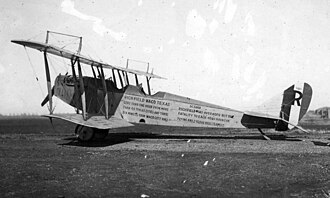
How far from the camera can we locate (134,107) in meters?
15.1

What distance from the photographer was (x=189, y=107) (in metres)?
14.5

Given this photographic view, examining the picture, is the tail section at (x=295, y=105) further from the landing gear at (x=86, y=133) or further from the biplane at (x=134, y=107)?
the landing gear at (x=86, y=133)

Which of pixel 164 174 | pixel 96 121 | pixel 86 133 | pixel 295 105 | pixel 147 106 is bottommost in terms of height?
A: pixel 164 174

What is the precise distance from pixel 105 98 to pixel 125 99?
121 centimetres

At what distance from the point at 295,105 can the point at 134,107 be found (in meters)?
7.48

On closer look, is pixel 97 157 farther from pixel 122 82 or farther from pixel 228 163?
pixel 122 82

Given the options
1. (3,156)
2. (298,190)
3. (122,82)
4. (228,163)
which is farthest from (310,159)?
(122,82)

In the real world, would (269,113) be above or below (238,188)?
above

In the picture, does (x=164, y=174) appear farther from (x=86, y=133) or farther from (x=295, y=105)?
(x=295, y=105)

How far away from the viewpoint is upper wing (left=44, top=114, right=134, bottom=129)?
40.5ft

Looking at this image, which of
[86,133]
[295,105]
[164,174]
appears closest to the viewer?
[164,174]

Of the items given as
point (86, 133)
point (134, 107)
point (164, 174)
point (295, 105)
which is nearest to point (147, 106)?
point (134, 107)

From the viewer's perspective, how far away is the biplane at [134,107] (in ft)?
43.5

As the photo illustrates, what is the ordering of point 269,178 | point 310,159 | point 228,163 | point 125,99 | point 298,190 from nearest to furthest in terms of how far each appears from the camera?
point 298,190
point 269,178
point 228,163
point 310,159
point 125,99
